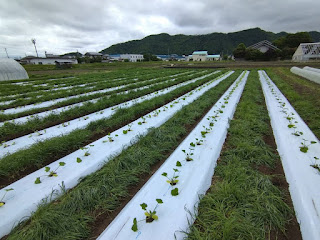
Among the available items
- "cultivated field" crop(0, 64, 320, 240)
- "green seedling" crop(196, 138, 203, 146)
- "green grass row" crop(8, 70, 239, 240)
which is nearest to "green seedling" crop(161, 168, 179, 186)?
"cultivated field" crop(0, 64, 320, 240)

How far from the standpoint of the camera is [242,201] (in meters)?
1.72

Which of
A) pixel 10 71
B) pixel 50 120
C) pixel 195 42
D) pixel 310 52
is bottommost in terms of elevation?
pixel 50 120

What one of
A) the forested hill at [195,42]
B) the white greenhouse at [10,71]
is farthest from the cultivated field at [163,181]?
the forested hill at [195,42]

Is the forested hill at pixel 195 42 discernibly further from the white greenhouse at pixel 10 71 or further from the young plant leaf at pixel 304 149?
the young plant leaf at pixel 304 149

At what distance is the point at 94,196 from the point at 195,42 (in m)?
132

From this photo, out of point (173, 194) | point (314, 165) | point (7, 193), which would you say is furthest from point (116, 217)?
point (314, 165)

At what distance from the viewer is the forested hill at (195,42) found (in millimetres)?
101938

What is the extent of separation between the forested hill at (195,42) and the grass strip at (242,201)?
335 feet

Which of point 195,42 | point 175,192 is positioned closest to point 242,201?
point 175,192

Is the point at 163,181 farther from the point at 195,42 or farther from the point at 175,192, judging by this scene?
the point at 195,42

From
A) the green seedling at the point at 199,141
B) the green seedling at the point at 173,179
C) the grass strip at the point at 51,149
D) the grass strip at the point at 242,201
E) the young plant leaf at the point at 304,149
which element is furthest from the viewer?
the green seedling at the point at 199,141

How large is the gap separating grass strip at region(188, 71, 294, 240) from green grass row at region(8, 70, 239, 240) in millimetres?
933

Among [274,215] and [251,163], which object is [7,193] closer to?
[274,215]

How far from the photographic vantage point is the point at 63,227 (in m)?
1.50
